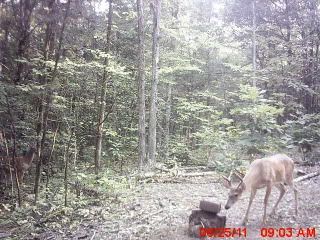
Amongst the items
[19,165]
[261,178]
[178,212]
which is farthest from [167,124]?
[261,178]

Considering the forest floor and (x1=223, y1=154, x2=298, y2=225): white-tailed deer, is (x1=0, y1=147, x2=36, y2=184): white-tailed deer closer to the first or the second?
the forest floor

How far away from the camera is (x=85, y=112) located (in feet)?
48.4

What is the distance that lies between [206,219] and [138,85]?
293 inches

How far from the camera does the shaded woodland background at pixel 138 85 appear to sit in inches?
408

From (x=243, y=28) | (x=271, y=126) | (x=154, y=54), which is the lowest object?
(x=271, y=126)

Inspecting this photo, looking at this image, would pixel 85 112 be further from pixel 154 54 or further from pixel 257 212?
pixel 257 212

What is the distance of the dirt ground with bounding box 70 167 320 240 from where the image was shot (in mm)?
7164

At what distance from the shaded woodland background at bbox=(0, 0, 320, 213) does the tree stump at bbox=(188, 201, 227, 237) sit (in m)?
3.73

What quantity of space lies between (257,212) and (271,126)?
466 cm

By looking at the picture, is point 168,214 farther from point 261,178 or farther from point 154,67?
point 154,67

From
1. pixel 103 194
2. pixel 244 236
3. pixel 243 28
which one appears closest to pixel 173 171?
pixel 103 194

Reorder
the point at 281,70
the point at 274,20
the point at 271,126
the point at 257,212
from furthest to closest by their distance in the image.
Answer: the point at 274,20
the point at 281,70
the point at 271,126
the point at 257,212

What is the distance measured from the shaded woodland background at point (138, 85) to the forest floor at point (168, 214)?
1.05 m

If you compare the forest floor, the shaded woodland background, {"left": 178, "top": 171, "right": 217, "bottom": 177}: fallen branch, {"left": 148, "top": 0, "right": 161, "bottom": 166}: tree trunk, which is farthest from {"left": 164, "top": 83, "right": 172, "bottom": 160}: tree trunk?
the forest floor
